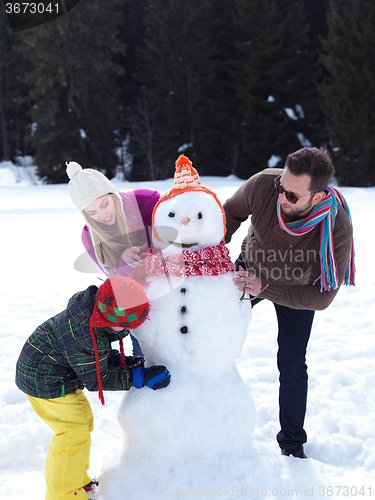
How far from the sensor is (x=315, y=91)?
14.6 metres

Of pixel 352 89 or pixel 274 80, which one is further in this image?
pixel 274 80

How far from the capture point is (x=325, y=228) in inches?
72.1

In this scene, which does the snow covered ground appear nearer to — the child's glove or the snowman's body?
the snowman's body

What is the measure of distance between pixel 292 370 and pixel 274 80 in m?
14.0

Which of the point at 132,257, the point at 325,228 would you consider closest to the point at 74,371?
the point at 132,257

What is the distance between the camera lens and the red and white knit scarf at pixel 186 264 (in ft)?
6.03

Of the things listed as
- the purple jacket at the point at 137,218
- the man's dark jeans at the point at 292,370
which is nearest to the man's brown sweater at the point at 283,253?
the man's dark jeans at the point at 292,370

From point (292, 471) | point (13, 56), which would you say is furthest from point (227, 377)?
point (13, 56)

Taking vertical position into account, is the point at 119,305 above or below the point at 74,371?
above

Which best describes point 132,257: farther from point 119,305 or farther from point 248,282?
point 248,282

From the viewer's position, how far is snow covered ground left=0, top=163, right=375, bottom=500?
195 centimetres

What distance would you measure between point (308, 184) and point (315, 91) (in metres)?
14.3

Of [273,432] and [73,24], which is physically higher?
[73,24]

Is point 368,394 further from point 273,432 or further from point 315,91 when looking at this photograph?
point 315,91
